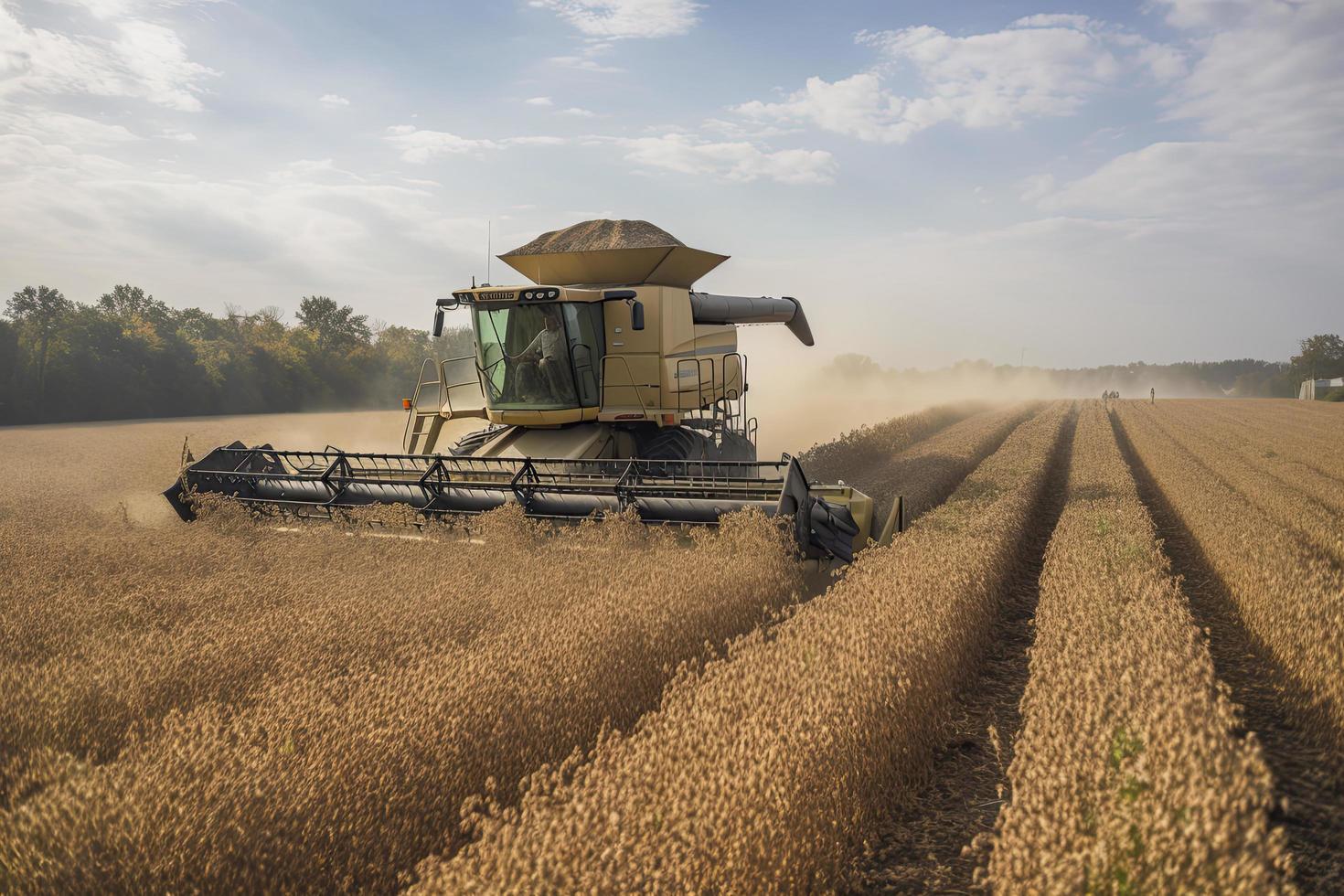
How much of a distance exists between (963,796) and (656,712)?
1.44 m

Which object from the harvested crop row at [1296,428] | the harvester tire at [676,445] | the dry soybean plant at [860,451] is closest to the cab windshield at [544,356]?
the harvester tire at [676,445]

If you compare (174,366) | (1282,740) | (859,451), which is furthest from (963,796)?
→ (174,366)

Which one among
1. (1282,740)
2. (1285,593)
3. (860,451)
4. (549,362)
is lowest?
(1282,740)

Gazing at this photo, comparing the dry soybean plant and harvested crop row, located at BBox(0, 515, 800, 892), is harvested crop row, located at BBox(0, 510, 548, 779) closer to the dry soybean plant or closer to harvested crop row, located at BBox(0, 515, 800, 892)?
harvested crop row, located at BBox(0, 515, 800, 892)

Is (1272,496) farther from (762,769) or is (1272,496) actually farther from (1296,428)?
(1296,428)

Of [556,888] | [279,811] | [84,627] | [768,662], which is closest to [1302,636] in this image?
[768,662]

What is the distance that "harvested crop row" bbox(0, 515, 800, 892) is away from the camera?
101 inches

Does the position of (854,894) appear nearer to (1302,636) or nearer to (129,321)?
(1302,636)

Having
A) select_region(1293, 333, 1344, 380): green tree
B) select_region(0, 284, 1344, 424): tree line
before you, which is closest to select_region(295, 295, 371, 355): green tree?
select_region(0, 284, 1344, 424): tree line

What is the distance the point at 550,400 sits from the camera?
8703 millimetres

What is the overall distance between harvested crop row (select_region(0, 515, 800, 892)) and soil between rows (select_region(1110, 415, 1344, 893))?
2.60 m

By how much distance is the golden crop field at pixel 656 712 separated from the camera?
8.10ft

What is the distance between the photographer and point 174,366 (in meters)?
40.3

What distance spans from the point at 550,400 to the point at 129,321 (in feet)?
134
